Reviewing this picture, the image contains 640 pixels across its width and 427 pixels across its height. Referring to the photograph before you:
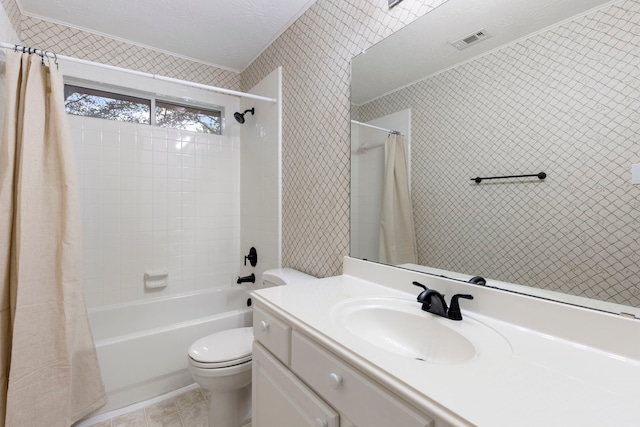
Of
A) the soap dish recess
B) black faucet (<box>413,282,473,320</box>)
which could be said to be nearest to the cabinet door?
black faucet (<box>413,282,473,320</box>)

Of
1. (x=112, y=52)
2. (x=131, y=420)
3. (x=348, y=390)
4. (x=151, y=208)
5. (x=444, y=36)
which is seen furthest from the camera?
(x=151, y=208)

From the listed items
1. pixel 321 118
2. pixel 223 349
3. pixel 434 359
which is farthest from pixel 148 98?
pixel 434 359

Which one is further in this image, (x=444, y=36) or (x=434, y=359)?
(x=444, y=36)

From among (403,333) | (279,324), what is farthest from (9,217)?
(403,333)

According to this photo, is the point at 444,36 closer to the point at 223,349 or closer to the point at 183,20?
the point at 183,20

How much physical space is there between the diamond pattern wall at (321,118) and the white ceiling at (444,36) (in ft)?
0.25

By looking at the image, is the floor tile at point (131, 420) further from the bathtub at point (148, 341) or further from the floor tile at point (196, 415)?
the floor tile at point (196, 415)

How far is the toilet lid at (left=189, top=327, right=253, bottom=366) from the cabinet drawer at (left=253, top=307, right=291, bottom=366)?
439mm

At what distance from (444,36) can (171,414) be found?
249 centimetres

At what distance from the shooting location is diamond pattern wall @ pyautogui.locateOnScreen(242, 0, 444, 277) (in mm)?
1455

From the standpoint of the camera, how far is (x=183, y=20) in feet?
6.29

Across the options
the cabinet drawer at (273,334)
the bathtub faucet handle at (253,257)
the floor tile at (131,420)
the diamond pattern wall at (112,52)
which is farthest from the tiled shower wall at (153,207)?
the cabinet drawer at (273,334)

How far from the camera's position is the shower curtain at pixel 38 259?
1.36 m

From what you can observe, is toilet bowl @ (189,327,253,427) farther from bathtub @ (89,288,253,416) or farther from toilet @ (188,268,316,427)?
bathtub @ (89,288,253,416)
